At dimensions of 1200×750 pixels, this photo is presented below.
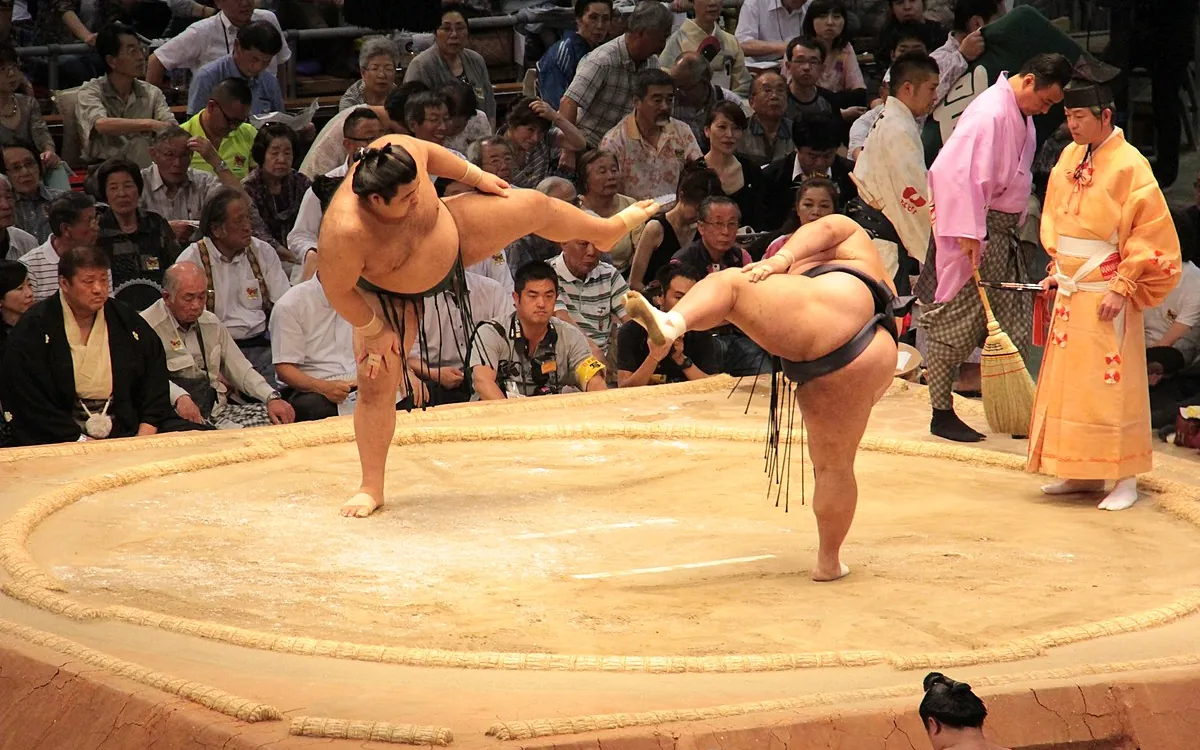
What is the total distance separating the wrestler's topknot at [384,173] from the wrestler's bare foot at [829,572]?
1164 mm

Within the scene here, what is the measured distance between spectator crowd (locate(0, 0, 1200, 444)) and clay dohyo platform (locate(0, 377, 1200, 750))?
1.21 ft

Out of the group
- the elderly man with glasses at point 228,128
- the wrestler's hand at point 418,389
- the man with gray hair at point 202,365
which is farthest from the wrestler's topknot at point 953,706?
the elderly man with glasses at point 228,128

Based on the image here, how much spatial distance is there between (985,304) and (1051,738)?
1.95 metres

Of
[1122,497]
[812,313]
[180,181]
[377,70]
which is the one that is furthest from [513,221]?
[377,70]

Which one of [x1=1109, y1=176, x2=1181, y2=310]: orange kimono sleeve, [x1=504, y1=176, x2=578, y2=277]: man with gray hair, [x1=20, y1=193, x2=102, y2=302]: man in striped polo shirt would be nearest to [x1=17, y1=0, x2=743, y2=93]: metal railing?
[x1=504, y1=176, x2=578, y2=277]: man with gray hair

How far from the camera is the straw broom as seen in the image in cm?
412

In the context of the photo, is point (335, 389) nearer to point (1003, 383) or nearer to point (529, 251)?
point (529, 251)

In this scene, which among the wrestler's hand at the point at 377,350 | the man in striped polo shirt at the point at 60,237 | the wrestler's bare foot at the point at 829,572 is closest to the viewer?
the wrestler's bare foot at the point at 829,572

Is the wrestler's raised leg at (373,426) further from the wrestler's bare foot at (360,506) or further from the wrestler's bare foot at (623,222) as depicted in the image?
the wrestler's bare foot at (623,222)

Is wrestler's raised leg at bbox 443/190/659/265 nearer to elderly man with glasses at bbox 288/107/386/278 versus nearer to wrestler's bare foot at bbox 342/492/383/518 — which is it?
wrestler's bare foot at bbox 342/492/383/518

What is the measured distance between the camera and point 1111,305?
3537 millimetres

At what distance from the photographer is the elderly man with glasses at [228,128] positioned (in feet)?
18.1

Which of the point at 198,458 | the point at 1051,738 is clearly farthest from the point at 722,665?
the point at 198,458

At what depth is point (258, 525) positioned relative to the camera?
3.50 m
